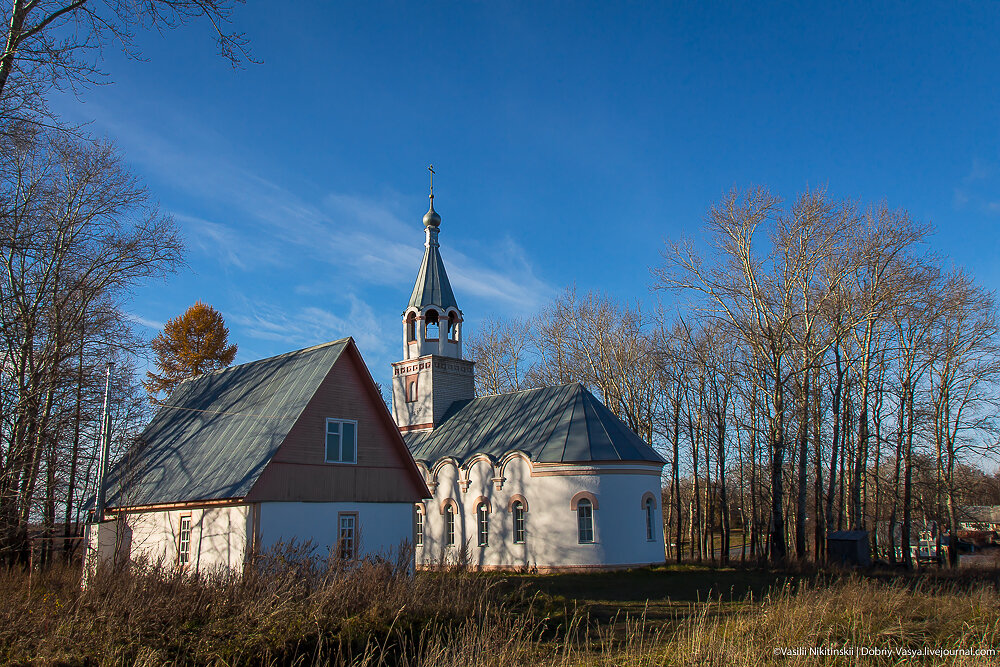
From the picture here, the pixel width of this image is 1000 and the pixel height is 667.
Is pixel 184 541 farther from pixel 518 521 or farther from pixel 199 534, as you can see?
pixel 518 521

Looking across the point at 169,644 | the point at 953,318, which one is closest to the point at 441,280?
the point at 953,318

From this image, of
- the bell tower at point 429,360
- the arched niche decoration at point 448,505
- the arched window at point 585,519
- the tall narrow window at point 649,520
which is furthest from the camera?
the bell tower at point 429,360

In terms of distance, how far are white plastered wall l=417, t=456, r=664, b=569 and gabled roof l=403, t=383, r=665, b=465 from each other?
569 mm

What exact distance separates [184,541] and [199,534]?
0.74 meters

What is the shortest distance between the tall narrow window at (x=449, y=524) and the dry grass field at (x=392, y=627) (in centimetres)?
1700

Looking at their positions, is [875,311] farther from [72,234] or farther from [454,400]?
[72,234]

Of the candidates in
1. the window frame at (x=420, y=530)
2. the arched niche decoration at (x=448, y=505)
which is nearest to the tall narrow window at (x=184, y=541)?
the arched niche decoration at (x=448, y=505)

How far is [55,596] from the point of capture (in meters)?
11.2

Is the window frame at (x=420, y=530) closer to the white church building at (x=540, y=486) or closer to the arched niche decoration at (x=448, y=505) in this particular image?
the white church building at (x=540, y=486)

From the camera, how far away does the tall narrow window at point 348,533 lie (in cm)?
1992

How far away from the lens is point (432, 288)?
36.7 meters

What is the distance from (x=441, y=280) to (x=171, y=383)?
17.9 m

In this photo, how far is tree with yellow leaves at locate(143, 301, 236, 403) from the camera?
1697 inches

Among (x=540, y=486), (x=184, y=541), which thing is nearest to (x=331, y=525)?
(x=184, y=541)
